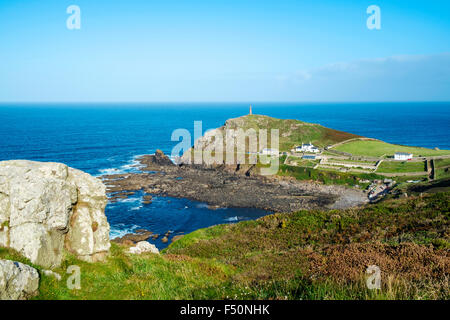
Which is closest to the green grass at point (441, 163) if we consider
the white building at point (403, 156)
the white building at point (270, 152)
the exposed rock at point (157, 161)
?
the white building at point (403, 156)

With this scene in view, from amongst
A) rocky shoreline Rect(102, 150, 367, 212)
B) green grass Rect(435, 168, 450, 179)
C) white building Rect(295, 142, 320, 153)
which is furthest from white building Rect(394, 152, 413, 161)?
white building Rect(295, 142, 320, 153)

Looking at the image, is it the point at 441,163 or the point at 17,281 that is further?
the point at 441,163

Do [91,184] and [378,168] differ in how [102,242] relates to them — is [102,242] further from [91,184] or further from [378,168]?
[378,168]

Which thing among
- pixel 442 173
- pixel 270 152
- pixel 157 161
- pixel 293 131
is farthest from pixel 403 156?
pixel 157 161

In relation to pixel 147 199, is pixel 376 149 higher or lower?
higher

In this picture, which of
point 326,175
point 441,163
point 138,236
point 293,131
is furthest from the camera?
point 293,131

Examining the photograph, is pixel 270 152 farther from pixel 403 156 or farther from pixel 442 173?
pixel 442 173
